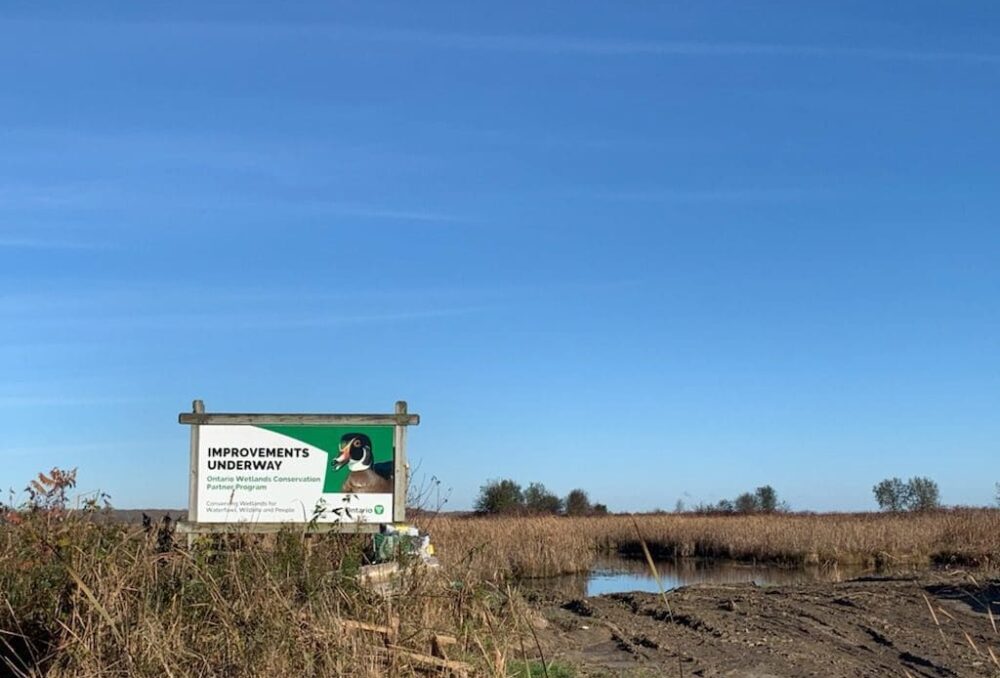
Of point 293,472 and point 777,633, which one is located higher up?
point 293,472

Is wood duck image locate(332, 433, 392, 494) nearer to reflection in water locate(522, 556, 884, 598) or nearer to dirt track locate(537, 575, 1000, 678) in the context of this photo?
dirt track locate(537, 575, 1000, 678)

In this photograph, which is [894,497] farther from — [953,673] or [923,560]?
[953,673]

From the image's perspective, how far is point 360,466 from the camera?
12.8m

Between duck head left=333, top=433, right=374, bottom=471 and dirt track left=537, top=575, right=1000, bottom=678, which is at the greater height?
duck head left=333, top=433, right=374, bottom=471

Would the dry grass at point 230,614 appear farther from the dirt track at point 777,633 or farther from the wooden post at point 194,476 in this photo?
the wooden post at point 194,476

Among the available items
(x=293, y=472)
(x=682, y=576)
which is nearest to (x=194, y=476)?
(x=293, y=472)

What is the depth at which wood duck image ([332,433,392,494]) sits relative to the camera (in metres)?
12.8

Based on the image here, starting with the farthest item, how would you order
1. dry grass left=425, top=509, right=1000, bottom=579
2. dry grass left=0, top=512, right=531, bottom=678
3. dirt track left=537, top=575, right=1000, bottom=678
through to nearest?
dry grass left=425, top=509, right=1000, bottom=579, dirt track left=537, top=575, right=1000, bottom=678, dry grass left=0, top=512, right=531, bottom=678

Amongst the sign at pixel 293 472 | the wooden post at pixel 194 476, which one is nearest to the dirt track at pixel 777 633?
the sign at pixel 293 472

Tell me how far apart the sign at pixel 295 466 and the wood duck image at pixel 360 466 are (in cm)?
1

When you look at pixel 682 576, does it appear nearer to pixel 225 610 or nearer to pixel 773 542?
pixel 773 542

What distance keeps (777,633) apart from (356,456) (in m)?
5.46

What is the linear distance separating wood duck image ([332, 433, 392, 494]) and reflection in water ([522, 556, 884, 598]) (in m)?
8.20

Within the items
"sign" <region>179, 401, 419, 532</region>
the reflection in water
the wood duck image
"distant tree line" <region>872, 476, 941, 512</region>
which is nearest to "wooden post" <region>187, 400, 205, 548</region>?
"sign" <region>179, 401, 419, 532</region>
